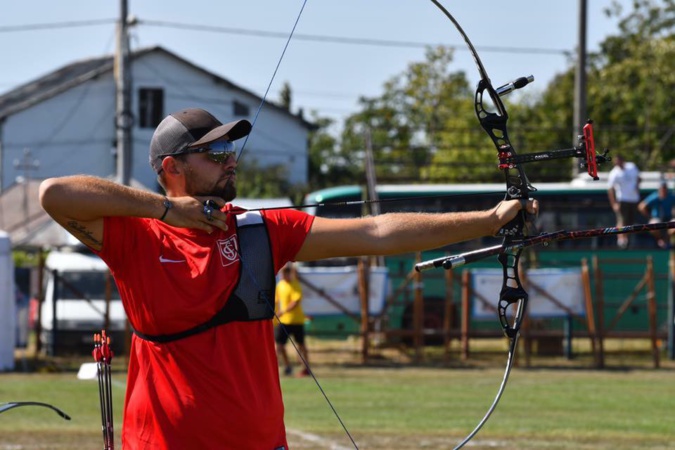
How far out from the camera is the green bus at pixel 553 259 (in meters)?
25.9

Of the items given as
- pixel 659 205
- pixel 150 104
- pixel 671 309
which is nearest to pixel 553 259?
pixel 659 205

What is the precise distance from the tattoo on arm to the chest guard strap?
0.37 metres

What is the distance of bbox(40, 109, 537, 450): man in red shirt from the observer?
4.48 metres

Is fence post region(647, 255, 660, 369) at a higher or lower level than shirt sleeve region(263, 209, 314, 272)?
lower

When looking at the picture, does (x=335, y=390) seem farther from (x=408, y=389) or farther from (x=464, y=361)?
(x=464, y=361)

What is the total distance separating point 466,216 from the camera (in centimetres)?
486

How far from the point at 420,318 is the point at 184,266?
65.2ft

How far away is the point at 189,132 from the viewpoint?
4.73 metres

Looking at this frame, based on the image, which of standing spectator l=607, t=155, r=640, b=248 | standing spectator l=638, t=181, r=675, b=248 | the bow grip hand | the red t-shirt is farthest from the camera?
standing spectator l=607, t=155, r=640, b=248

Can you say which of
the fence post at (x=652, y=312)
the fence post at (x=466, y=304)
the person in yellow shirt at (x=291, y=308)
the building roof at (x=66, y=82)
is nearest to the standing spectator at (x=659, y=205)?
Result: the fence post at (x=652, y=312)

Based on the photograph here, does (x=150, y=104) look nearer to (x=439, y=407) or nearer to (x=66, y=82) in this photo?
(x=66, y=82)

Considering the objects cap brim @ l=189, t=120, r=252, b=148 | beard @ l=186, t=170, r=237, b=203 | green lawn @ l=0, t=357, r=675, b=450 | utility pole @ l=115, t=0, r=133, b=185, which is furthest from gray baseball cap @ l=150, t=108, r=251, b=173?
utility pole @ l=115, t=0, r=133, b=185

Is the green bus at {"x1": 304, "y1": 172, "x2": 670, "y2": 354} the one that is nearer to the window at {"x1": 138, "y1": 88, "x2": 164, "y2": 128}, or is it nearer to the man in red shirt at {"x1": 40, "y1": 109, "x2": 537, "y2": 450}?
the man in red shirt at {"x1": 40, "y1": 109, "x2": 537, "y2": 450}

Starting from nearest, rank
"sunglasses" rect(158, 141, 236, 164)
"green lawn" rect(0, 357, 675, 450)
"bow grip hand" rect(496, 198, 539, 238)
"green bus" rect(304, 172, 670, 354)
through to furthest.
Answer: "sunglasses" rect(158, 141, 236, 164) < "bow grip hand" rect(496, 198, 539, 238) < "green lawn" rect(0, 357, 675, 450) < "green bus" rect(304, 172, 670, 354)
